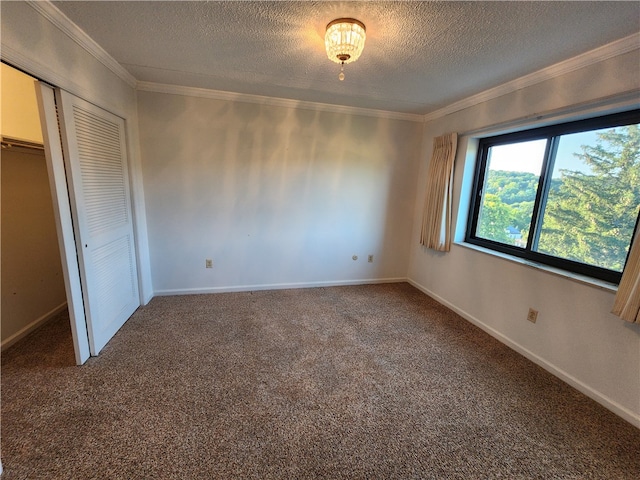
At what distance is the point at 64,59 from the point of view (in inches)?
69.0

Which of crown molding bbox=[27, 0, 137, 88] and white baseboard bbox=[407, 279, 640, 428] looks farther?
white baseboard bbox=[407, 279, 640, 428]

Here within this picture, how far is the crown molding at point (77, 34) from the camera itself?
1529 mm

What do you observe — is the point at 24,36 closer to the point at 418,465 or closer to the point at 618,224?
the point at 418,465

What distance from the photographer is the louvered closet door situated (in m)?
1.90

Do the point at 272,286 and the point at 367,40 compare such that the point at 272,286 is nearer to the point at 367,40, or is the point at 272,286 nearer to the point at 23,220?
the point at 23,220

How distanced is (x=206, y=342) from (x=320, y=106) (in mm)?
2856

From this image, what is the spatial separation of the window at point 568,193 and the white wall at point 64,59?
3.62 m

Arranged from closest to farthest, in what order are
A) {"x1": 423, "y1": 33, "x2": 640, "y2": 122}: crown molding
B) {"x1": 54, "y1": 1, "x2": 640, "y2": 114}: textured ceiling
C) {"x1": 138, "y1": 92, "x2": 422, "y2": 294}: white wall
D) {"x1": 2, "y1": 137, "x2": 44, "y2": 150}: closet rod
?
{"x1": 54, "y1": 1, "x2": 640, "y2": 114}: textured ceiling → {"x1": 423, "y1": 33, "x2": 640, "y2": 122}: crown molding → {"x1": 2, "y1": 137, "x2": 44, "y2": 150}: closet rod → {"x1": 138, "y1": 92, "x2": 422, "y2": 294}: white wall

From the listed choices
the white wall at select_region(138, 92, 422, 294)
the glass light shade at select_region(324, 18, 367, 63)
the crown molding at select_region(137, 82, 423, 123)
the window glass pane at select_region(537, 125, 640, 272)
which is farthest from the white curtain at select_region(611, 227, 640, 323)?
the crown molding at select_region(137, 82, 423, 123)

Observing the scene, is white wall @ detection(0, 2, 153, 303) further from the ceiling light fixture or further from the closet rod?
the ceiling light fixture

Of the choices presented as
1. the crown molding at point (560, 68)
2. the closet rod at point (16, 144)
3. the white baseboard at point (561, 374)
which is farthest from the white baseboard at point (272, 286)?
the crown molding at point (560, 68)

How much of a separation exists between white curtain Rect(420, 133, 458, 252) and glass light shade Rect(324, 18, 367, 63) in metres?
1.87

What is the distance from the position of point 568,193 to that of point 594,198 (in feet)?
0.60

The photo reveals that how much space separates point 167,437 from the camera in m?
1.48
